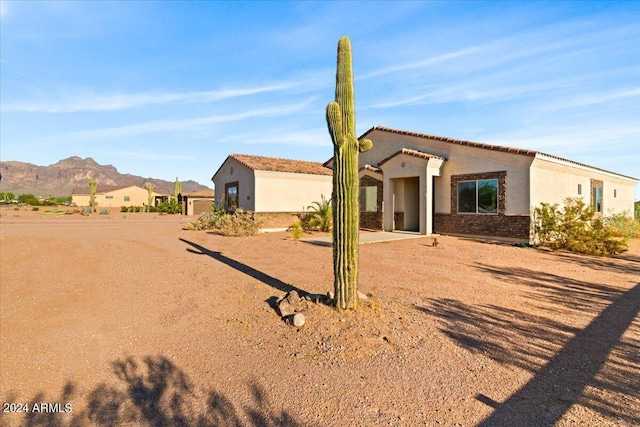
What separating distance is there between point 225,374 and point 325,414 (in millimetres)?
1397

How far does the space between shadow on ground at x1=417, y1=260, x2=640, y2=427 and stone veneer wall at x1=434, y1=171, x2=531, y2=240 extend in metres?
6.35

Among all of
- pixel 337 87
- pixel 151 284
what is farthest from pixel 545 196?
pixel 151 284

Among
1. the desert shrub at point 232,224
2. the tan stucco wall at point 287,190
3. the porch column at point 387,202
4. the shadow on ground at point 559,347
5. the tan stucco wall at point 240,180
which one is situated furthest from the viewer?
the tan stucco wall at point 240,180

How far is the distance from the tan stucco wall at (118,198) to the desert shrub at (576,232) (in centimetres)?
6609

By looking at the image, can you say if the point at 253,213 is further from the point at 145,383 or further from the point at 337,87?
the point at 145,383

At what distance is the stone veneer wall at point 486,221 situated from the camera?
13.9 meters

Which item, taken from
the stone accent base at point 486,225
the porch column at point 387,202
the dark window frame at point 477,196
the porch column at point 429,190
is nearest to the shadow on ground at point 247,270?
the porch column at point 387,202

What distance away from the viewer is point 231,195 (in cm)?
2308

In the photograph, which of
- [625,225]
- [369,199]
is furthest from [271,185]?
[625,225]

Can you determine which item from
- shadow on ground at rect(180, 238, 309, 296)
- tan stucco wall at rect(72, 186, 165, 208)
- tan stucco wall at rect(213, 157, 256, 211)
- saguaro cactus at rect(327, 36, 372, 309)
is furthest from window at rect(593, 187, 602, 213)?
tan stucco wall at rect(72, 186, 165, 208)

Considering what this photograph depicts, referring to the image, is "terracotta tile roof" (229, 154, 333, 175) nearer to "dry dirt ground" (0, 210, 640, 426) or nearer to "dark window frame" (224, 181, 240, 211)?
"dark window frame" (224, 181, 240, 211)

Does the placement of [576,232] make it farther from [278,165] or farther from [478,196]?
[278,165]

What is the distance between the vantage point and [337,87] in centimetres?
627

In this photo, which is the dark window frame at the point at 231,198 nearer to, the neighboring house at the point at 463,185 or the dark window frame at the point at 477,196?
the neighboring house at the point at 463,185
